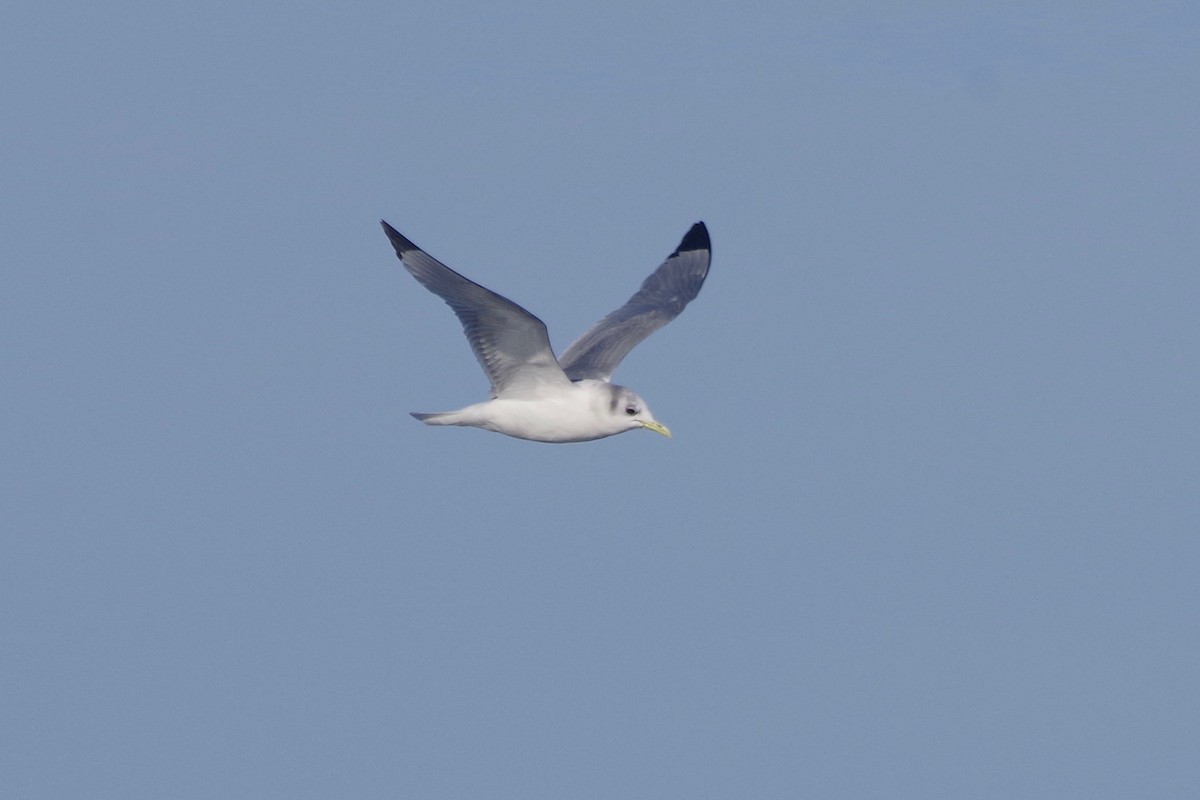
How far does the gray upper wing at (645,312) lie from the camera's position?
24.4 meters

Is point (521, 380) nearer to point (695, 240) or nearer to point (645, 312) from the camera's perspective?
point (645, 312)

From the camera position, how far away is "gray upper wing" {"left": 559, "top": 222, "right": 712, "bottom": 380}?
24.4 m

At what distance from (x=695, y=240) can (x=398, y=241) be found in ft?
27.3

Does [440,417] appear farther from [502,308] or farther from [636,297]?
[636,297]

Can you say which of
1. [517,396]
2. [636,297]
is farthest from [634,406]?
[636,297]

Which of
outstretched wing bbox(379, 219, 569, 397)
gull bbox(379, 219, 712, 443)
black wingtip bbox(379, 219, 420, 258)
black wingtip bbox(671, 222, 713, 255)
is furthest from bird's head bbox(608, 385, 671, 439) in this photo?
black wingtip bbox(671, 222, 713, 255)

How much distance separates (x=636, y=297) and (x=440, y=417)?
17.5 ft

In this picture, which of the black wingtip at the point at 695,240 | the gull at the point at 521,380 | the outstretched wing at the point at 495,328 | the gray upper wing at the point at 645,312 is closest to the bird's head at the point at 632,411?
the gull at the point at 521,380

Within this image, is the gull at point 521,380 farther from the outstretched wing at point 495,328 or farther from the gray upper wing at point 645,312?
the gray upper wing at point 645,312

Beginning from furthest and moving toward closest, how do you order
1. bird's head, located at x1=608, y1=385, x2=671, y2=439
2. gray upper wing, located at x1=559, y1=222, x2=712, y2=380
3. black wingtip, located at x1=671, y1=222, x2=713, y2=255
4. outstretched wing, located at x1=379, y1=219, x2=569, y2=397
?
black wingtip, located at x1=671, y1=222, x2=713, y2=255, gray upper wing, located at x1=559, y1=222, x2=712, y2=380, bird's head, located at x1=608, y1=385, x2=671, y2=439, outstretched wing, located at x1=379, y1=219, x2=569, y2=397

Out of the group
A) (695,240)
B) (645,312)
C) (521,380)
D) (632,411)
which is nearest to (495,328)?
(521,380)

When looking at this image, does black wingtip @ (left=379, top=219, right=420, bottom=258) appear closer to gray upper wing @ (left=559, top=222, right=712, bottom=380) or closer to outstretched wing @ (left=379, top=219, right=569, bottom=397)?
outstretched wing @ (left=379, top=219, right=569, bottom=397)

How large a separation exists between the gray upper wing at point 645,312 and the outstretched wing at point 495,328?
177 centimetres

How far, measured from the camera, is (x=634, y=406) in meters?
21.7
